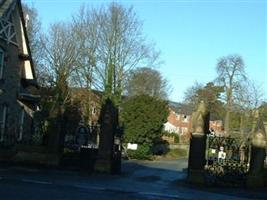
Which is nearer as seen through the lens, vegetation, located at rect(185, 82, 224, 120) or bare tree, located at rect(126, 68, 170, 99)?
bare tree, located at rect(126, 68, 170, 99)

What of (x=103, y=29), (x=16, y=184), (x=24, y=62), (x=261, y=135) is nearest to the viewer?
(x=16, y=184)

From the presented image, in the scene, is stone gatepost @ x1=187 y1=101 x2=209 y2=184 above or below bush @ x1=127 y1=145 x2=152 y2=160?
above

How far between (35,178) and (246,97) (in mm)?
43609

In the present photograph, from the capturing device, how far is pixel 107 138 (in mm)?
25234

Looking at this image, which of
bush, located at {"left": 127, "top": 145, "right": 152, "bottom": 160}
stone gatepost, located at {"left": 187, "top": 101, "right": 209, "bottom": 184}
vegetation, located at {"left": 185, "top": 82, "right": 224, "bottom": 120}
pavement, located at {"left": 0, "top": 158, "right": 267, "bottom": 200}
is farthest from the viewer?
vegetation, located at {"left": 185, "top": 82, "right": 224, "bottom": 120}

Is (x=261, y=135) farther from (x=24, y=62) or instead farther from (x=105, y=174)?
(x=24, y=62)

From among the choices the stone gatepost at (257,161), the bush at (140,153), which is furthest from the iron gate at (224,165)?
the bush at (140,153)

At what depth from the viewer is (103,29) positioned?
53094mm

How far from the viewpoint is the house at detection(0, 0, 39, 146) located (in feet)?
107

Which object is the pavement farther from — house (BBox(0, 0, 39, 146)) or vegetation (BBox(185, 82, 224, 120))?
vegetation (BBox(185, 82, 224, 120))

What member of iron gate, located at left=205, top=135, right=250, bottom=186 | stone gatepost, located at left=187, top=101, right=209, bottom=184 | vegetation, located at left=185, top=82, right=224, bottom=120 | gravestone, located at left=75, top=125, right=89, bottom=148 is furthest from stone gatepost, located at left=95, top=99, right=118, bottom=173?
vegetation, located at left=185, top=82, right=224, bottom=120

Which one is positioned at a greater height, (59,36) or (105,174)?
(59,36)

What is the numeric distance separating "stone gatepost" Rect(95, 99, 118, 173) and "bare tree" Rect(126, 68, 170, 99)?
29814 mm

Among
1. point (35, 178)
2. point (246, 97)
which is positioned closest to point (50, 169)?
point (35, 178)
